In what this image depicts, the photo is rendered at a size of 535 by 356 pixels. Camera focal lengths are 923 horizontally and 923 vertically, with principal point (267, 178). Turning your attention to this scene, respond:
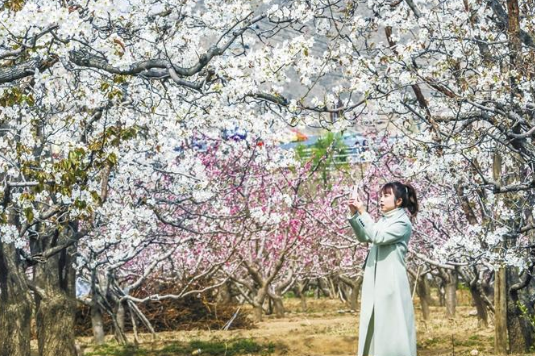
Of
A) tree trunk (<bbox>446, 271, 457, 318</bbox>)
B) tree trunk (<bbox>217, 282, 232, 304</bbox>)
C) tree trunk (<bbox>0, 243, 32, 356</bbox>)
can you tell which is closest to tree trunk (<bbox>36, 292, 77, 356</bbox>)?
tree trunk (<bbox>0, 243, 32, 356</bbox>)

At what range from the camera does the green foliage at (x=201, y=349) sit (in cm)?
1590

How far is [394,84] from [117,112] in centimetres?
306

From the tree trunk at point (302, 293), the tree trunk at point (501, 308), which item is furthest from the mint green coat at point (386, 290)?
the tree trunk at point (302, 293)

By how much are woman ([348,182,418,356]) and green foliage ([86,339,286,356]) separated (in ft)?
28.3

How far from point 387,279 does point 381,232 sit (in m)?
0.40

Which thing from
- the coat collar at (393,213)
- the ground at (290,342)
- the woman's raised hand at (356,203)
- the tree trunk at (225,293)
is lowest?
the ground at (290,342)

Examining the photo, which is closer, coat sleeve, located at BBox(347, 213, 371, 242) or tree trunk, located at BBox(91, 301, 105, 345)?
coat sleeve, located at BBox(347, 213, 371, 242)

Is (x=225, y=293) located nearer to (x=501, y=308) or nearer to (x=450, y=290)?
(x=450, y=290)

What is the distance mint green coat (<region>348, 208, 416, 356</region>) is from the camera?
7215 mm

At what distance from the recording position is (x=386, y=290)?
24.0 feet

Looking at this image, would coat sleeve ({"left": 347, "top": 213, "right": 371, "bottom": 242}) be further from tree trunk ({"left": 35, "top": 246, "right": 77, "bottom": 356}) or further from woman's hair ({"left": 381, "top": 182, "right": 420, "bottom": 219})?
tree trunk ({"left": 35, "top": 246, "right": 77, "bottom": 356})

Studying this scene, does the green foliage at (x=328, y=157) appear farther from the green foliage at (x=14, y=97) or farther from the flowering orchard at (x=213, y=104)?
the green foliage at (x=14, y=97)

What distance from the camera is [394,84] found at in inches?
403

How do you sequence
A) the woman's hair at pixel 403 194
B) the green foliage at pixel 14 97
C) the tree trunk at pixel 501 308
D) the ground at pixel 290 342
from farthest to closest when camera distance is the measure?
the ground at pixel 290 342 → the tree trunk at pixel 501 308 → the woman's hair at pixel 403 194 → the green foliage at pixel 14 97
